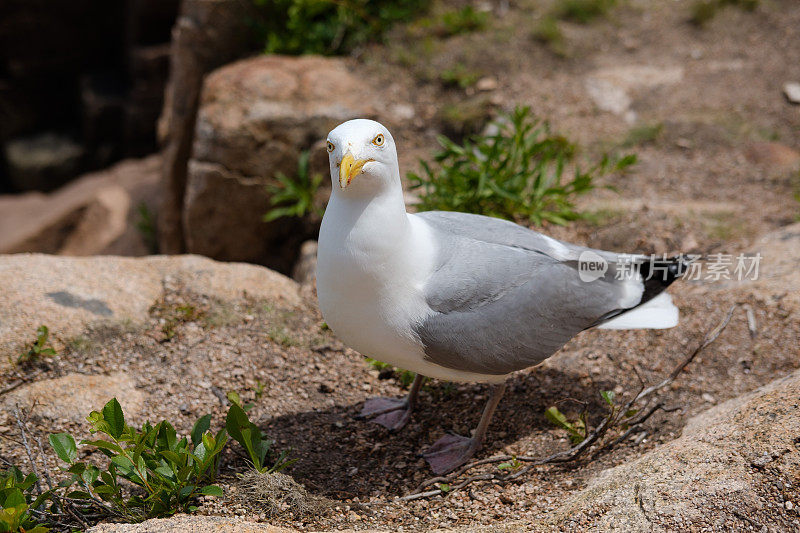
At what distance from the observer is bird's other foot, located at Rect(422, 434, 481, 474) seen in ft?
10.6

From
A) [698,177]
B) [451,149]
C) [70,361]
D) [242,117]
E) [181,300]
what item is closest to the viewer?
[70,361]

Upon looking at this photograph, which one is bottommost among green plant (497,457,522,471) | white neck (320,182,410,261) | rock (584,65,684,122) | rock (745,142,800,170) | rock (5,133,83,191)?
rock (5,133,83,191)

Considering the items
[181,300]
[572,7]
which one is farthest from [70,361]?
[572,7]

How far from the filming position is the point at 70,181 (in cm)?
1071

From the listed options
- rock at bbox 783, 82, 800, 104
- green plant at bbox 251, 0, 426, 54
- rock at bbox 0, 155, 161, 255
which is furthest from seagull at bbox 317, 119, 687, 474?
rock at bbox 0, 155, 161, 255

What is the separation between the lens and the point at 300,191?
5730mm

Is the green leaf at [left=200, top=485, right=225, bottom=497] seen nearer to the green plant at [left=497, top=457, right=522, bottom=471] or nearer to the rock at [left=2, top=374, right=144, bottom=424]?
the rock at [left=2, top=374, right=144, bottom=424]

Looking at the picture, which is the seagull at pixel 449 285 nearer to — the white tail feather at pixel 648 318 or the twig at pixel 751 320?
the white tail feather at pixel 648 318

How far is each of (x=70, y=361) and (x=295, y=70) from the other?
354 centimetres

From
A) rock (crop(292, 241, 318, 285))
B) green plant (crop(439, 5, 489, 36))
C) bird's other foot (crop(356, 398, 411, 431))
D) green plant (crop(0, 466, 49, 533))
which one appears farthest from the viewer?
green plant (crop(439, 5, 489, 36))

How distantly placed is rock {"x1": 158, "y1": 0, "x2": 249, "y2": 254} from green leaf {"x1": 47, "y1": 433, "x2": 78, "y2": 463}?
463 cm

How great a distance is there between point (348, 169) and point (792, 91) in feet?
15.9

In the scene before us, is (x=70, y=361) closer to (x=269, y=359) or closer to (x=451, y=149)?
(x=269, y=359)

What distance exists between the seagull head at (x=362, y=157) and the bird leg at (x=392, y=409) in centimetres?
124
